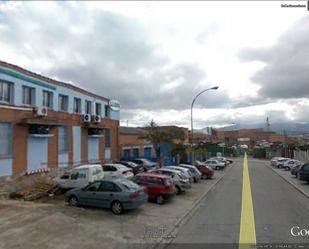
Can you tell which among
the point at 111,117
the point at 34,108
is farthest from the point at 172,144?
the point at 34,108

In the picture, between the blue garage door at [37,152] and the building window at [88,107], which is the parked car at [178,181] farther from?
the building window at [88,107]

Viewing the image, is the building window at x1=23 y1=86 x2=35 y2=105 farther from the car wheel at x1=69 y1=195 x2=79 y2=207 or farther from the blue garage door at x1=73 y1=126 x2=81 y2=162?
the car wheel at x1=69 y1=195 x2=79 y2=207

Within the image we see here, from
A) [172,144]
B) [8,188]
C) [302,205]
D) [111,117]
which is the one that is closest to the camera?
[302,205]

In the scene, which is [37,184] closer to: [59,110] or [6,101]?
[6,101]

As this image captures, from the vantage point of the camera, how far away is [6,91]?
895 inches

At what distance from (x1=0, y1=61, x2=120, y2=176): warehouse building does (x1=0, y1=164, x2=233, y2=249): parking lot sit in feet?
22.4

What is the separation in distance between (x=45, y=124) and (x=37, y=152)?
1931 millimetres

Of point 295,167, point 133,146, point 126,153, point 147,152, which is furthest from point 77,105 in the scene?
point 295,167

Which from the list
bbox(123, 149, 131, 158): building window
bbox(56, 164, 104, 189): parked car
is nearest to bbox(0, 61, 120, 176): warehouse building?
bbox(56, 164, 104, 189): parked car

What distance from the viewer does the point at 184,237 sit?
11961mm

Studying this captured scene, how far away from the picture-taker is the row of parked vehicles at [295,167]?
29680 mm

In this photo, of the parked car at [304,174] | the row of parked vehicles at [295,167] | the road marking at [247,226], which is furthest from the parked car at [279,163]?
the road marking at [247,226]

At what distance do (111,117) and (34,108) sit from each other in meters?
14.9

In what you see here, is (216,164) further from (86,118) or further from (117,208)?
(117,208)
